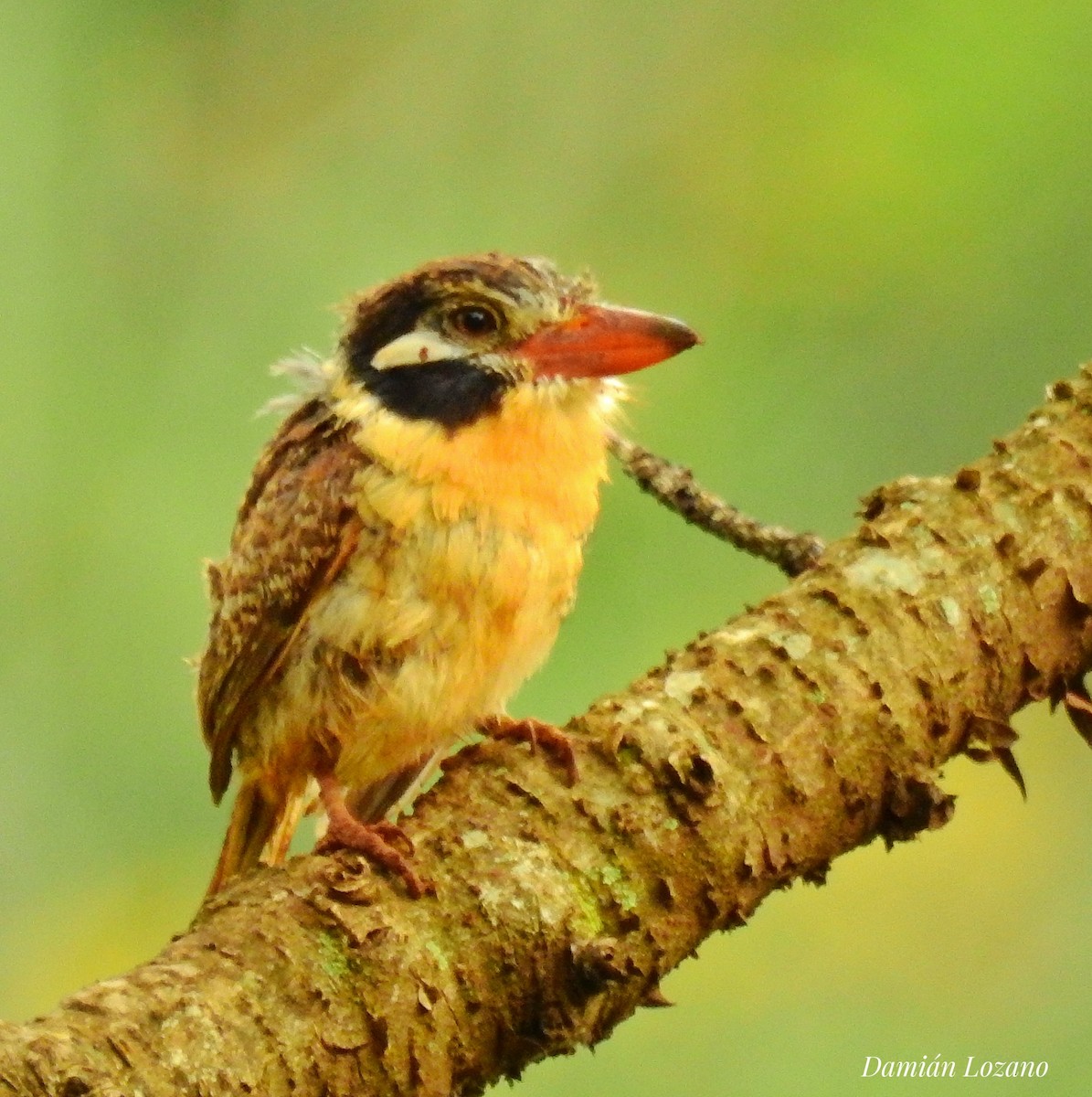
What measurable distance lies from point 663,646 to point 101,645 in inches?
39.1

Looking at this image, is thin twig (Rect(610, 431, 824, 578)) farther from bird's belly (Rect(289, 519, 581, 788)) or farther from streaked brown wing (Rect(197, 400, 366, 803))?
streaked brown wing (Rect(197, 400, 366, 803))

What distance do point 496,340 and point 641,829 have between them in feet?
2.38

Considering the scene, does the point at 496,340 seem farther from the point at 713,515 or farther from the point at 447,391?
the point at 713,515

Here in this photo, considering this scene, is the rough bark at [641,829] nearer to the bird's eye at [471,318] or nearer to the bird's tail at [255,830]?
the bird's eye at [471,318]

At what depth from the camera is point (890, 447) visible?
2.86m

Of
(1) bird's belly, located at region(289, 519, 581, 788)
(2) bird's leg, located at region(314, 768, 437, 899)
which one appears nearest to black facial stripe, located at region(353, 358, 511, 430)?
(1) bird's belly, located at region(289, 519, 581, 788)

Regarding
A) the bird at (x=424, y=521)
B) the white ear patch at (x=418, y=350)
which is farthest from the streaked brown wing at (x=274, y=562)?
the white ear patch at (x=418, y=350)

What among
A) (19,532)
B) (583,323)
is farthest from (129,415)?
(583,323)

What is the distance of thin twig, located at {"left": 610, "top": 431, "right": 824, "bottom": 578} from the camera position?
2.02m

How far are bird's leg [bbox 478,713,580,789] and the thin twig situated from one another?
1.36 feet

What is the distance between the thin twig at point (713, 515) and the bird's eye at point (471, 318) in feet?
0.78

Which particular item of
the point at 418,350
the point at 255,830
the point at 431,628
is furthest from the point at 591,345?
the point at 255,830

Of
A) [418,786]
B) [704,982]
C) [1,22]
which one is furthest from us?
[1,22]

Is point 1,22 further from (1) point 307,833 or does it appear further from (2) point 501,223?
(1) point 307,833
